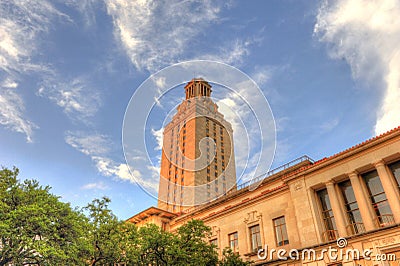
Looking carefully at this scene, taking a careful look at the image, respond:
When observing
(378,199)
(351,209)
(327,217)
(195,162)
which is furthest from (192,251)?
(195,162)

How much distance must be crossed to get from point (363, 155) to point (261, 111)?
838cm

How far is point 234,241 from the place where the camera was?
28.8 m

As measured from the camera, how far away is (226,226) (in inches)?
1184

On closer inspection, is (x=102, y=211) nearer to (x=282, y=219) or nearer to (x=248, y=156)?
(x=248, y=156)

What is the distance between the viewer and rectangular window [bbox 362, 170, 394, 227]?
1938 centimetres

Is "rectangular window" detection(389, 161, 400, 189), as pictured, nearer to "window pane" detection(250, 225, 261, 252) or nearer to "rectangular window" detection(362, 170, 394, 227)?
"rectangular window" detection(362, 170, 394, 227)

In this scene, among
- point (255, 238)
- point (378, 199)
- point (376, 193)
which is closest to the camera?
point (378, 199)

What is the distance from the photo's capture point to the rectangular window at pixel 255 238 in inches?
1040

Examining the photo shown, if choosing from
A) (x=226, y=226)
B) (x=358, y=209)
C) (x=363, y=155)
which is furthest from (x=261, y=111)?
(x=226, y=226)

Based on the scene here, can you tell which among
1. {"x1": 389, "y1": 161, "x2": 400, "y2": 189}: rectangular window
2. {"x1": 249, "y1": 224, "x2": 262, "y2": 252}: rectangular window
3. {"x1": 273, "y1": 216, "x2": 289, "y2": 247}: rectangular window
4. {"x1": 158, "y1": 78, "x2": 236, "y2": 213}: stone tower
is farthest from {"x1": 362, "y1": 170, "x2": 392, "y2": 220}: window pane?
{"x1": 158, "y1": 78, "x2": 236, "y2": 213}: stone tower

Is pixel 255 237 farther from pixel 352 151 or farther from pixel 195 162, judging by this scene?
pixel 195 162

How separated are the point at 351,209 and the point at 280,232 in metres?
6.42

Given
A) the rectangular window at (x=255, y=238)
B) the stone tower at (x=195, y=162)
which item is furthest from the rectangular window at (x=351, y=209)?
the stone tower at (x=195, y=162)

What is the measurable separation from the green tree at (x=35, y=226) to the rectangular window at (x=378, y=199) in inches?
867
